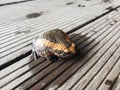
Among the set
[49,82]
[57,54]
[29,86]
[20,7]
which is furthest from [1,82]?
[20,7]

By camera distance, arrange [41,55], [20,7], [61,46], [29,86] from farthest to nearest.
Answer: [20,7] → [41,55] → [61,46] → [29,86]

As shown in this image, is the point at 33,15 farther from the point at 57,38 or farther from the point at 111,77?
the point at 111,77

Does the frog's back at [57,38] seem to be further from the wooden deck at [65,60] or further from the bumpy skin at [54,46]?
the wooden deck at [65,60]

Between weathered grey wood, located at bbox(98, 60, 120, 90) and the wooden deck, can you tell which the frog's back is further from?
weathered grey wood, located at bbox(98, 60, 120, 90)

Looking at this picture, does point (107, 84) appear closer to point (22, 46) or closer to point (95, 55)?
point (95, 55)

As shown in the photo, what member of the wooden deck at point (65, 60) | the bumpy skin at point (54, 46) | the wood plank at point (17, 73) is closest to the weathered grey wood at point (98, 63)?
the wooden deck at point (65, 60)

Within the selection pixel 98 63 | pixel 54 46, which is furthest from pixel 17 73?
pixel 98 63
